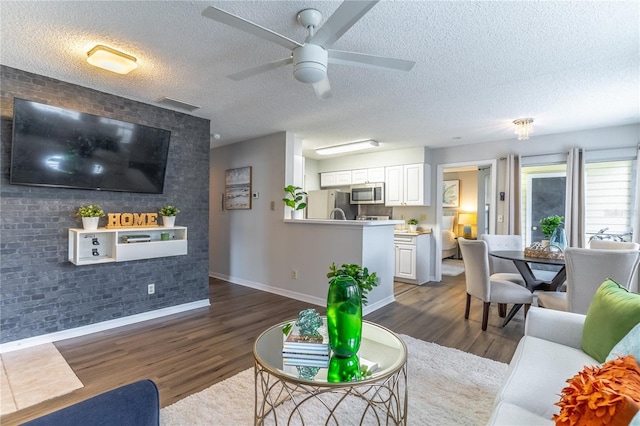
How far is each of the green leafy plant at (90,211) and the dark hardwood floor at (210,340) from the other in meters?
1.19

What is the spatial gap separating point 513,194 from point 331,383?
15.3 ft

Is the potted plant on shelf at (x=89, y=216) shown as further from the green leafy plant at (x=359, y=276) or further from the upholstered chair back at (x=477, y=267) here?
the upholstered chair back at (x=477, y=267)

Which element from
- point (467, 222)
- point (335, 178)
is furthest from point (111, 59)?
point (467, 222)

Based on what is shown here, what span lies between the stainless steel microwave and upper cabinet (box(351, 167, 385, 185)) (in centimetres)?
9

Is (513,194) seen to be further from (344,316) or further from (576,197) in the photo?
(344,316)

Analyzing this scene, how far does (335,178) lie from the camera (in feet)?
21.6

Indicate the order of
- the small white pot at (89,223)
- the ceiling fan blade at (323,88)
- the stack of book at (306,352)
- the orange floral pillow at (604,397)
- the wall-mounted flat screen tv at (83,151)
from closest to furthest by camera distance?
the orange floral pillow at (604,397) < the stack of book at (306,352) < the ceiling fan blade at (323,88) < the wall-mounted flat screen tv at (83,151) < the small white pot at (89,223)

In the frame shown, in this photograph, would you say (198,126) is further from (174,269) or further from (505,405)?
(505,405)

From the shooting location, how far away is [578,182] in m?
4.16

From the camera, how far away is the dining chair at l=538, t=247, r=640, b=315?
2.35 m

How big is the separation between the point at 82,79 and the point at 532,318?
13.6 feet

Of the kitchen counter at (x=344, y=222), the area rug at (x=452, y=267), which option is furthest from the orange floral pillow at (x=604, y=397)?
the area rug at (x=452, y=267)

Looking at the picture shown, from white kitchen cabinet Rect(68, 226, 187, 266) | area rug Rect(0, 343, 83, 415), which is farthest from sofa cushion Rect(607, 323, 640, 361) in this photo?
white kitchen cabinet Rect(68, 226, 187, 266)

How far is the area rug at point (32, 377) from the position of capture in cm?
197
